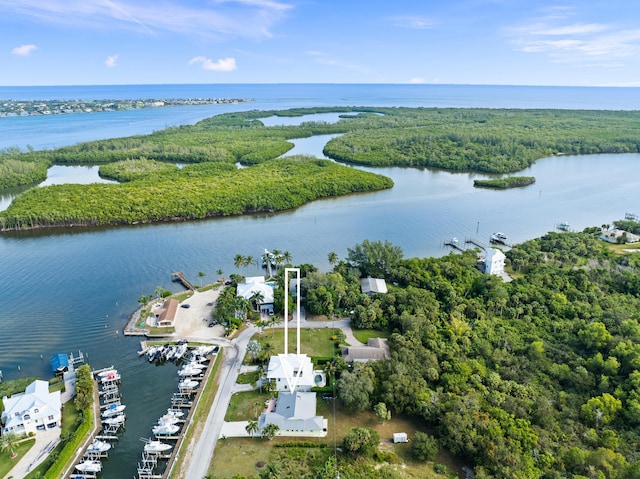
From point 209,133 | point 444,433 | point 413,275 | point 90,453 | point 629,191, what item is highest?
point 209,133

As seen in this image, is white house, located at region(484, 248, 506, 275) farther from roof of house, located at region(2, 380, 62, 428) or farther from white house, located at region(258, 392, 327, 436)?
roof of house, located at region(2, 380, 62, 428)

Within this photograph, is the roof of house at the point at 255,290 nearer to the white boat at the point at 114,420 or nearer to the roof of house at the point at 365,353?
the roof of house at the point at 365,353

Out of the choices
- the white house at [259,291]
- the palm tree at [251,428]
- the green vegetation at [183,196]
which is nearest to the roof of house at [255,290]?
the white house at [259,291]

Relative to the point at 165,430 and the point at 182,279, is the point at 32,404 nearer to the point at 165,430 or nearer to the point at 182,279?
the point at 165,430

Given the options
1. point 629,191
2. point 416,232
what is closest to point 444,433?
point 416,232

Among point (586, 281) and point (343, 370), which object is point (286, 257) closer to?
point (343, 370)

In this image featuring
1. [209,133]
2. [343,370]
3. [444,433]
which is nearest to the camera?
[444,433]
